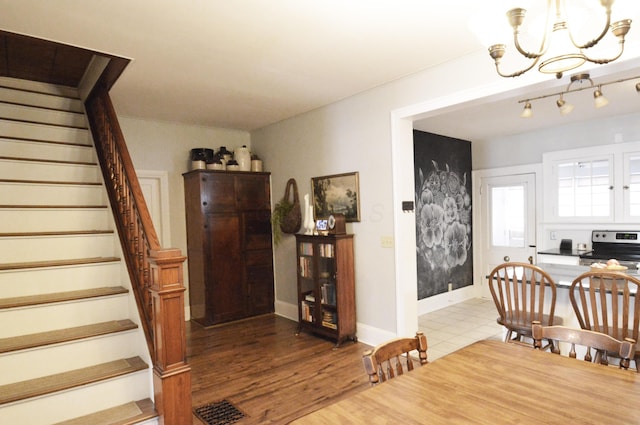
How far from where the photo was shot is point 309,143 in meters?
4.59

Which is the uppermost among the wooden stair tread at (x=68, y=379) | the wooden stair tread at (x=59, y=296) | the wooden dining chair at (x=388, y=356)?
the wooden stair tread at (x=59, y=296)

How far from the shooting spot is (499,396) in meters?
1.34

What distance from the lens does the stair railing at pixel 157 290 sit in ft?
7.13

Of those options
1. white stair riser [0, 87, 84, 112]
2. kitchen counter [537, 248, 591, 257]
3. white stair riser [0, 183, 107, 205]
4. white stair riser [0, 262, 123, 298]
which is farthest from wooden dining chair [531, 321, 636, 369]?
white stair riser [0, 87, 84, 112]

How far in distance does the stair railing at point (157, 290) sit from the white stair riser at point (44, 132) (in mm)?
863

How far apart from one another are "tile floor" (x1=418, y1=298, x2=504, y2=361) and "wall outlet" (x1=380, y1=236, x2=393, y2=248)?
112cm

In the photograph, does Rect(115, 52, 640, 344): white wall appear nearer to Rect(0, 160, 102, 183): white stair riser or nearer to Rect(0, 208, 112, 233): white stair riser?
Rect(0, 160, 102, 183): white stair riser

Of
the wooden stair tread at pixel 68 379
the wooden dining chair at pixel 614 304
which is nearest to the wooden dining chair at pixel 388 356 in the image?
the wooden dining chair at pixel 614 304

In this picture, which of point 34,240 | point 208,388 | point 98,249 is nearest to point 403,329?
point 208,388

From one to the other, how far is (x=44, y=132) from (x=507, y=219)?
19.9ft

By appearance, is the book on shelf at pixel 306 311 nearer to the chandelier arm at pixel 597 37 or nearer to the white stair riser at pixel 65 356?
the white stair riser at pixel 65 356

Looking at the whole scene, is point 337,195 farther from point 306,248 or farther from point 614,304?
point 614,304

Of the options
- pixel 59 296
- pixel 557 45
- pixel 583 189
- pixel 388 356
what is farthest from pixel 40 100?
pixel 583 189

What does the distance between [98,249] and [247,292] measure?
230cm
